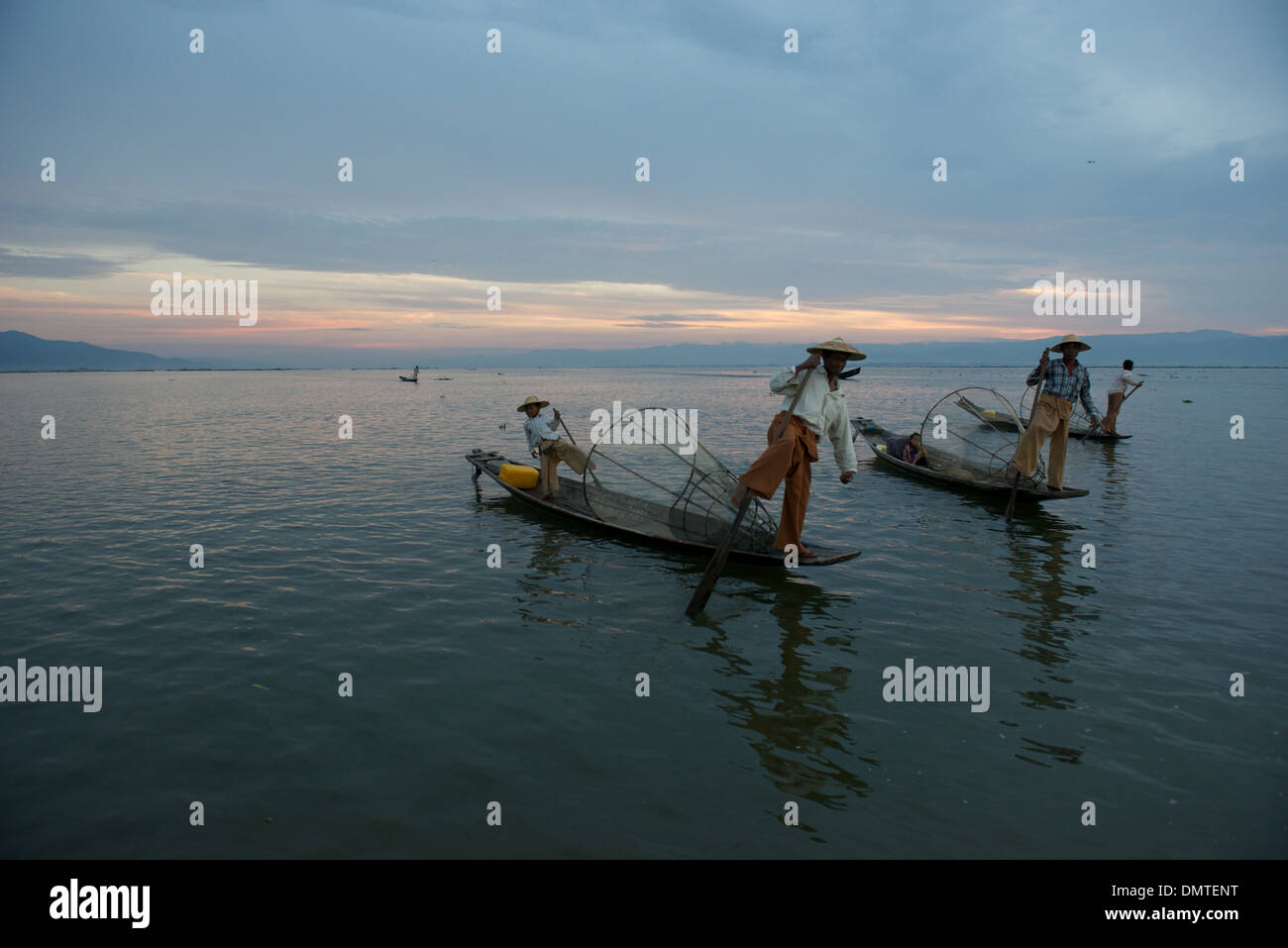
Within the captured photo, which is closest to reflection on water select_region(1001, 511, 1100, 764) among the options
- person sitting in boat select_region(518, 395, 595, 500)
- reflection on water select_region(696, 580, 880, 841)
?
reflection on water select_region(696, 580, 880, 841)

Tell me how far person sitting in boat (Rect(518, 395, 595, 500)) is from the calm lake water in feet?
2.85

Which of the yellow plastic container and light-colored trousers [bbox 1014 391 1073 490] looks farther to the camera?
the yellow plastic container

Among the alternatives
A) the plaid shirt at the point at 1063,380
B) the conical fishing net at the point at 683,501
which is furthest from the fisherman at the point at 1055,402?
the conical fishing net at the point at 683,501

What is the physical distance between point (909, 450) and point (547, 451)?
10.3 metres

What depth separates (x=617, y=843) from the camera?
442 cm

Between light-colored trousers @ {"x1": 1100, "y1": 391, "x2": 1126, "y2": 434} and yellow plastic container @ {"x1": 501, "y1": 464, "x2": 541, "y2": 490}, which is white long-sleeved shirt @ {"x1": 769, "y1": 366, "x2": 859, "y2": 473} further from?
light-colored trousers @ {"x1": 1100, "y1": 391, "x2": 1126, "y2": 434}

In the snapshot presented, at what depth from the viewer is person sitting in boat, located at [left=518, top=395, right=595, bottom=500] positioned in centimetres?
1309

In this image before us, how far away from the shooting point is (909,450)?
1778 cm

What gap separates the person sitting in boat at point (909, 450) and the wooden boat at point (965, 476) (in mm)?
167

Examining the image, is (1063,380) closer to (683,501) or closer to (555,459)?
(683,501)

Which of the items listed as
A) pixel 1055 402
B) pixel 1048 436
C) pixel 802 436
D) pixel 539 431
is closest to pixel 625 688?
pixel 802 436

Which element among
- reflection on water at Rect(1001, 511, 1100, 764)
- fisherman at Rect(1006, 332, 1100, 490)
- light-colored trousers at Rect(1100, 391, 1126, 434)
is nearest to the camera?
reflection on water at Rect(1001, 511, 1100, 764)
